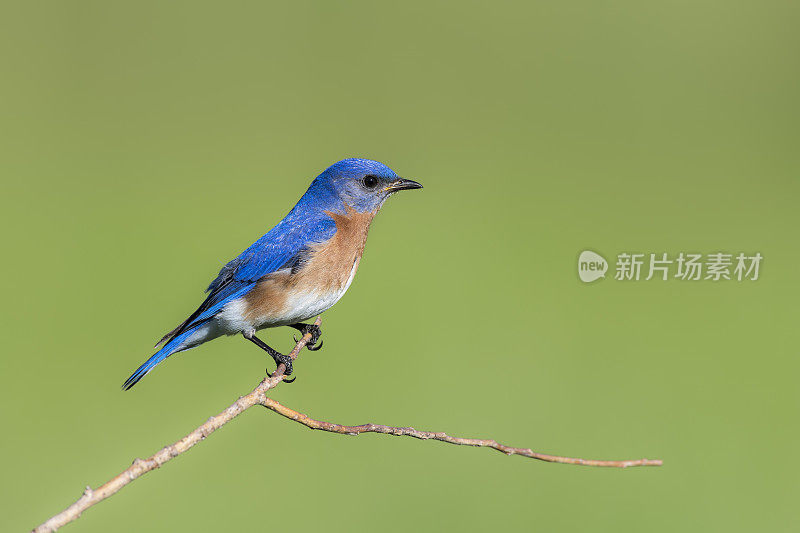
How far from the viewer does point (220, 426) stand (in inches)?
65.1

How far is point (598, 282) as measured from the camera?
258 inches

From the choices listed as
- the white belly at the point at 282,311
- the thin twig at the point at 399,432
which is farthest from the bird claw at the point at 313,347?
the thin twig at the point at 399,432

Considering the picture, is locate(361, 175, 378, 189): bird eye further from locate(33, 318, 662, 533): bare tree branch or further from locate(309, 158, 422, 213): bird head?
locate(33, 318, 662, 533): bare tree branch

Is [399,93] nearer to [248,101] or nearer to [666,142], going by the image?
[248,101]

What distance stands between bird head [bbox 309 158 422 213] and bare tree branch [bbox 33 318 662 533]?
3.25 ft

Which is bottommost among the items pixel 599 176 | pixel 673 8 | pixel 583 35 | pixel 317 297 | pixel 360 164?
pixel 317 297

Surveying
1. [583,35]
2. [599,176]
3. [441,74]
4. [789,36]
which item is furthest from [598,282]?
[789,36]

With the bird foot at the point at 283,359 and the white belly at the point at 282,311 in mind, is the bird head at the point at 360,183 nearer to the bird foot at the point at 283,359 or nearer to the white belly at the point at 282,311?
the white belly at the point at 282,311

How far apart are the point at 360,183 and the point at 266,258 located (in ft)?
1.49

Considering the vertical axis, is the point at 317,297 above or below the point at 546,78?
below

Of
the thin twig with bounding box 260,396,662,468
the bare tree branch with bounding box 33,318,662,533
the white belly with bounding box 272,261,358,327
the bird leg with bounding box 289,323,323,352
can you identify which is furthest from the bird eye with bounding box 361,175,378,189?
the thin twig with bounding box 260,396,662,468

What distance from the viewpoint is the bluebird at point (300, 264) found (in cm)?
278

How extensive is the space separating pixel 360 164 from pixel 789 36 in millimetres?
10351

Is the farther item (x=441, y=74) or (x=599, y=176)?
(x=441, y=74)
